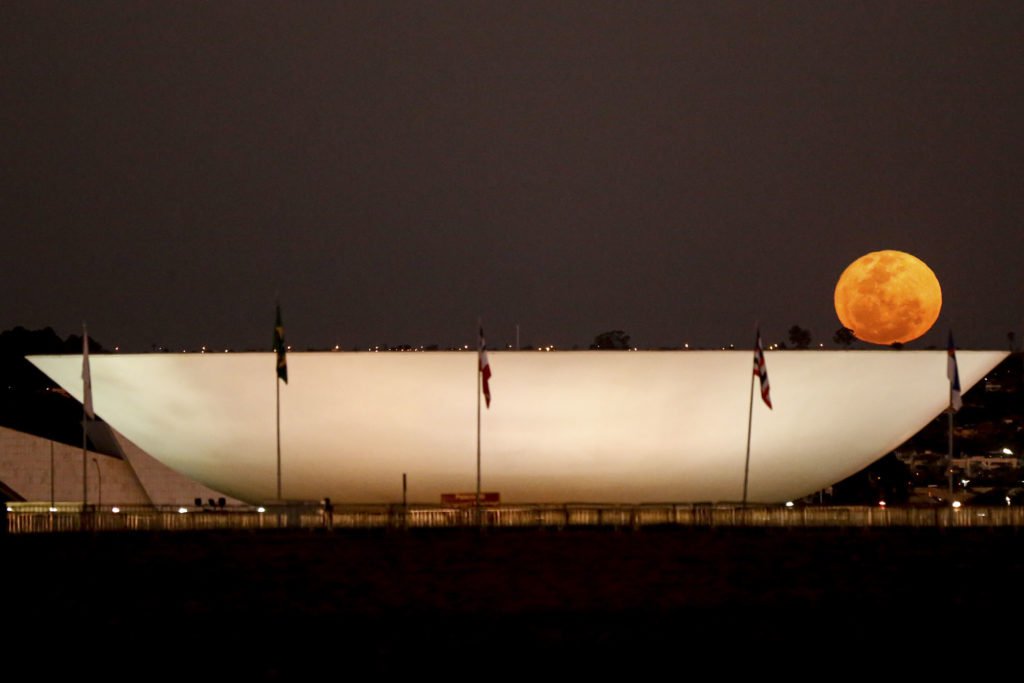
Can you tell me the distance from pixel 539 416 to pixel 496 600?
605 centimetres

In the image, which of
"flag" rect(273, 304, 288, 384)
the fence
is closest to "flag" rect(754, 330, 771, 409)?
the fence

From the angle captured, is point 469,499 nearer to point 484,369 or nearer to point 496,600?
point 484,369

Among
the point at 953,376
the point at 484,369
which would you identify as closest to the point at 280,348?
the point at 484,369

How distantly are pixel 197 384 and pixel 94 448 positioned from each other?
7607 millimetres

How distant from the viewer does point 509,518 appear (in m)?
23.0

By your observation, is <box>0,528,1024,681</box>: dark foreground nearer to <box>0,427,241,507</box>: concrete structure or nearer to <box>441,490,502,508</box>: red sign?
<box>441,490,502,508</box>: red sign

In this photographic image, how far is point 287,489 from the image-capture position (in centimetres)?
2514

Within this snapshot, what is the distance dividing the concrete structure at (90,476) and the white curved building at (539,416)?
339cm

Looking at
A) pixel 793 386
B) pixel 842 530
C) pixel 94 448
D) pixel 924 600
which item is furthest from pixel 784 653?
pixel 94 448

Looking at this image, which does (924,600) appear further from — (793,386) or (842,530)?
(793,386)

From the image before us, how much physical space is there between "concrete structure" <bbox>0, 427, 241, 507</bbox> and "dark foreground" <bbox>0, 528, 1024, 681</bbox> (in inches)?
242

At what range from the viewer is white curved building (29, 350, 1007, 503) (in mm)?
24016

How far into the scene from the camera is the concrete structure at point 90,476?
28812mm

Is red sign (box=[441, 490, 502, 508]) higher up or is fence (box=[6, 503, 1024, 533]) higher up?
red sign (box=[441, 490, 502, 508])
